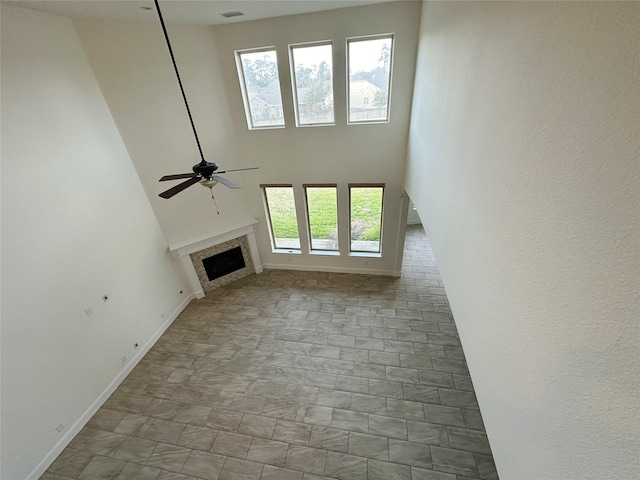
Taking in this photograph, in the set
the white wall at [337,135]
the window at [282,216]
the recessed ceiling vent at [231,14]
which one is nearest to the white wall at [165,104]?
the white wall at [337,135]

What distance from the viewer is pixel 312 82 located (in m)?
5.19

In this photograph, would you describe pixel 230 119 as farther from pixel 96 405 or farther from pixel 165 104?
pixel 96 405

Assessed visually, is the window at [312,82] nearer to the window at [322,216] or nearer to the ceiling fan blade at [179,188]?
the window at [322,216]

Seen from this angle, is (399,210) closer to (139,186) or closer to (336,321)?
(336,321)

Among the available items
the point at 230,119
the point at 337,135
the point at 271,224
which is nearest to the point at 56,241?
the point at 230,119

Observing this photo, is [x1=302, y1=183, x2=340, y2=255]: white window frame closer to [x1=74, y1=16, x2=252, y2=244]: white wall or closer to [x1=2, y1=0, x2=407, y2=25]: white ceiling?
[x1=74, y1=16, x2=252, y2=244]: white wall

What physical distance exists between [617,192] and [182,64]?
6333mm

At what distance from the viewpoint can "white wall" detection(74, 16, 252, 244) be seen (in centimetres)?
428

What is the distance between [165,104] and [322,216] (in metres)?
4.16

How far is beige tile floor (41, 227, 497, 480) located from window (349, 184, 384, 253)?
4.52 feet

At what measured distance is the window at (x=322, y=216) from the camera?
20.6 ft

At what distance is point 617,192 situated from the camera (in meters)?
0.92

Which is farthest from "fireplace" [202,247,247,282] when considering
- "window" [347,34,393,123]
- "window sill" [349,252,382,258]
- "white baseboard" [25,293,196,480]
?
"window" [347,34,393,123]

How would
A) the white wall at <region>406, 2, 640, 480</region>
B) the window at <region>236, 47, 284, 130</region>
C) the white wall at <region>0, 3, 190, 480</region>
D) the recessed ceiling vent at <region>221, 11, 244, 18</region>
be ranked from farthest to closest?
1. the window at <region>236, 47, 284, 130</region>
2. the recessed ceiling vent at <region>221, 11, 244, 18</region>
3. the white wall at <region>0, 3, 190, 480</region>
4. the white wall at <region>406, 2, 640, 480</region>
